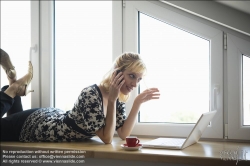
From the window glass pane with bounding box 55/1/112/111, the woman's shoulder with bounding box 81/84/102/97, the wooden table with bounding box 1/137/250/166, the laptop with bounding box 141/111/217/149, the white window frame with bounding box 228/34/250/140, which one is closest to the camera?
the wooden table with bounding box 1/137/250/166

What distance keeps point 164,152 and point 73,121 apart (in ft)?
1.59

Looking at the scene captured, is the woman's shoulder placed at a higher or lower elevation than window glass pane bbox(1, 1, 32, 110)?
lower

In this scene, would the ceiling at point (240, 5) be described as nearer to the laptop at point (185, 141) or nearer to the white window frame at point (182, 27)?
the white window frame at point (182, 27)

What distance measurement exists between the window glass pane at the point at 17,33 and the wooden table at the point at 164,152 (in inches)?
22.5

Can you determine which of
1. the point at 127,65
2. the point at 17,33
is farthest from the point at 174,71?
the point at 17,33

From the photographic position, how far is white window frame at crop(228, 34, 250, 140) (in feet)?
5.09

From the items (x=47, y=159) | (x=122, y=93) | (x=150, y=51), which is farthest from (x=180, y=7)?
(x=47, y=159)

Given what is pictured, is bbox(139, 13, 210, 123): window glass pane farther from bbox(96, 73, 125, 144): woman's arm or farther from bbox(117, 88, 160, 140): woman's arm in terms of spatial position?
bbox(96, 73, 125, 144): woman's arm

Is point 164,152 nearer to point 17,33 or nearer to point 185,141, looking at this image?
point 185,141

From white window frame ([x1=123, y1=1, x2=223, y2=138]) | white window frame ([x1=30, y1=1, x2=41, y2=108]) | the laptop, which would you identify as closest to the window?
white window frame ([x1=123, y1=1, x2=223, y2=138])

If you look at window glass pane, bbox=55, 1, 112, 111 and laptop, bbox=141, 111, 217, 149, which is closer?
laptop, bbox=141, 111, 217, 149

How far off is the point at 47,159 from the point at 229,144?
2.83 feet

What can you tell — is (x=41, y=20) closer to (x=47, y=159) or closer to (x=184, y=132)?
(x=47, y=159)

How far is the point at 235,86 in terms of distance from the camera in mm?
1570
